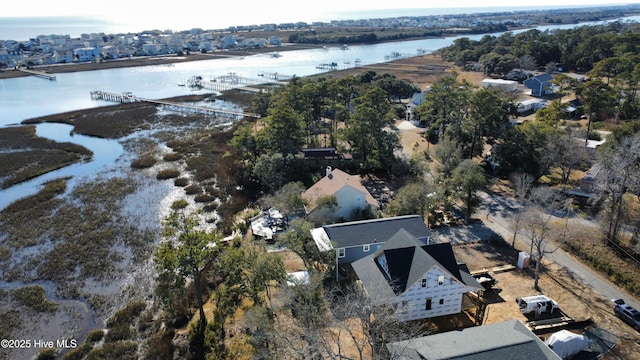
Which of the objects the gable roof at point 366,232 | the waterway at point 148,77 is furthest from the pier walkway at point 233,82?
the gable roof at point 366,232

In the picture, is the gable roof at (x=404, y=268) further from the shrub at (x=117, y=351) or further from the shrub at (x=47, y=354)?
the shrub at (x=47, y=354)

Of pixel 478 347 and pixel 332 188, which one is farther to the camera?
pixel 332 188

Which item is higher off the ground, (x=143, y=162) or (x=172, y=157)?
(x=143, y=162)

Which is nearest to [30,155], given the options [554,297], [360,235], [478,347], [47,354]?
[47,354]

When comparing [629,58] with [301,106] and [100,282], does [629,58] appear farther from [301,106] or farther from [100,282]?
[100,282]

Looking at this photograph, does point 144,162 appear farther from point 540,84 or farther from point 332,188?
point 540,84

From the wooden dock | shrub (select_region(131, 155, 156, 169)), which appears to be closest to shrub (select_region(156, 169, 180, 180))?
shrub (select_region(131, 155, 156, 169))
